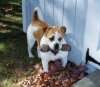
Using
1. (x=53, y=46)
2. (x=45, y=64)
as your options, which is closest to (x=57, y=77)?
(x=45, y=64)

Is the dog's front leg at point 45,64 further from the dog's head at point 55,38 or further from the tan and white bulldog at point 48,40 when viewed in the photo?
the dog's head at point 55,38

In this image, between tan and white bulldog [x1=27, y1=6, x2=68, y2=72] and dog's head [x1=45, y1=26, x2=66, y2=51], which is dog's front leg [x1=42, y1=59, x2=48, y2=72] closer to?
tan and white bulldog [x1=27, y1=6, x2=68, y2=72]

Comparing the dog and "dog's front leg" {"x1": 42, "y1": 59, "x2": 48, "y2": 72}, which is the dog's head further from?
"dog's front leg" {"x1": 42, "y1": 59, "x2": 48, "y2": 72}

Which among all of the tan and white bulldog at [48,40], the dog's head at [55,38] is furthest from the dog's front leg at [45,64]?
the dog's head at [55,38]

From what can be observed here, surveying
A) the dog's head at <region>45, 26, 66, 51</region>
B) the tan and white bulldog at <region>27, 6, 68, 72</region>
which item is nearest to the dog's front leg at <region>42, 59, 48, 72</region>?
the tan and white bulldog at <region>27, 6, 68, 72</region>

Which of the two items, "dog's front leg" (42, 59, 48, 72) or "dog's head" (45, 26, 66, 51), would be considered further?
"dog's front leg" (42, 59, 48, 72)

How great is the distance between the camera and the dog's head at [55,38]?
267 cm

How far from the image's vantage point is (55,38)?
8.77 feet

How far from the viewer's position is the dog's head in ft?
8.77

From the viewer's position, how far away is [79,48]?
9.73ft

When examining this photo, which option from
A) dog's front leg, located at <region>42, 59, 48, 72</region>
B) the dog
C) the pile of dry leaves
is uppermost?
the dog

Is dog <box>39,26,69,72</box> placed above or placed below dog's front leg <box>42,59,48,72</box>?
above

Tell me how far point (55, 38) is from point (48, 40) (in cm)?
8

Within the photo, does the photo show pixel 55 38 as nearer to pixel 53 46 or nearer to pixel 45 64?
pixel 53 46
